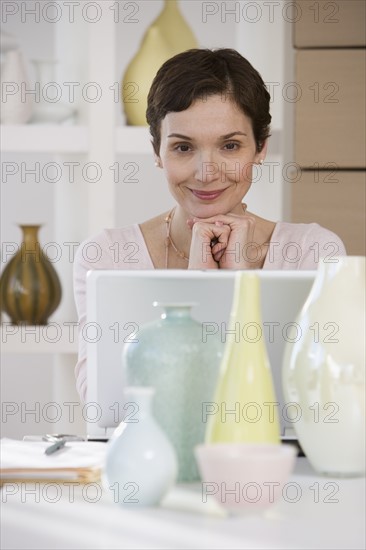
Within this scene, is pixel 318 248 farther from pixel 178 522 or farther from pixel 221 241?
pixel 178 522

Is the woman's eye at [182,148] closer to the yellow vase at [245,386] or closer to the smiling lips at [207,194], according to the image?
the smiling lips at [207,194]

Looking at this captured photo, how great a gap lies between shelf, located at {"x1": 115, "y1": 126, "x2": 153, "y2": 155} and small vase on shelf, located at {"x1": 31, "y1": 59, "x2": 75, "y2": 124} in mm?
228

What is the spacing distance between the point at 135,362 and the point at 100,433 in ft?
1.08

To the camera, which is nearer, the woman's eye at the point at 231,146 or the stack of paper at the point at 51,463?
the stack of paper at the point at 51,463

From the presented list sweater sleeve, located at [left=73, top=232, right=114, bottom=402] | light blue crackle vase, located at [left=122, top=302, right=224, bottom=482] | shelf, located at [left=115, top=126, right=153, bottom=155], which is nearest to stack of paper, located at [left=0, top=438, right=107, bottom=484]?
light blue crackle vase, located at [left=122, top=302, right=224, bottom=482]

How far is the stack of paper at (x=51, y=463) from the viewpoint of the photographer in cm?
147

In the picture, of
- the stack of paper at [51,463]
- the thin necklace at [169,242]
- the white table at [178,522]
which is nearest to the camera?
the white table at [178,522]

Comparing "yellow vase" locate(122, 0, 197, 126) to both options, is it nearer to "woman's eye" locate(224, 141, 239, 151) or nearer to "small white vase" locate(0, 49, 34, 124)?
"small white vase" locate(0, 49, 34, 124)

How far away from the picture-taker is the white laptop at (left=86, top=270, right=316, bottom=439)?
1.66 meters

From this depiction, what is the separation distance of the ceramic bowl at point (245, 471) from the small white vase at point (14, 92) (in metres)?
2.52

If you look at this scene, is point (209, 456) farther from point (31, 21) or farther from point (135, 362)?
point (31, 21)

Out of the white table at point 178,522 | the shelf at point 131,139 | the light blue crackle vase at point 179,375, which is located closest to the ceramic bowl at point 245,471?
the white table at point 178,522

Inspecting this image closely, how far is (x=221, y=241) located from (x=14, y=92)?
133 cm

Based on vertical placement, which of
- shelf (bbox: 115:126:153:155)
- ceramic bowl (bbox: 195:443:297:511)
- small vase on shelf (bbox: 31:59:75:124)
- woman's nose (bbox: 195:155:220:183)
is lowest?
ceramic bowl (bbox: 195:443:297:511)
